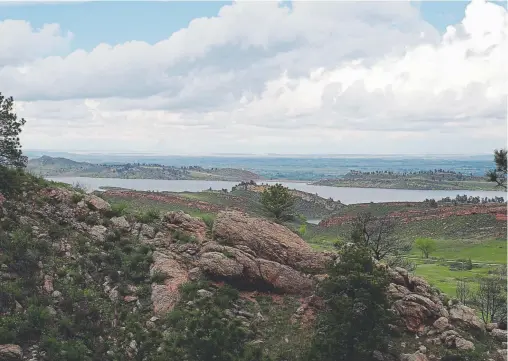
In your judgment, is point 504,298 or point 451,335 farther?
point 504,298

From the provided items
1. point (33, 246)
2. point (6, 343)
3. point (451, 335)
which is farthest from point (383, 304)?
point (33, 246)

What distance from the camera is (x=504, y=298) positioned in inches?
1602

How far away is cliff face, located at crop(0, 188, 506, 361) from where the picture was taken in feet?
77.0

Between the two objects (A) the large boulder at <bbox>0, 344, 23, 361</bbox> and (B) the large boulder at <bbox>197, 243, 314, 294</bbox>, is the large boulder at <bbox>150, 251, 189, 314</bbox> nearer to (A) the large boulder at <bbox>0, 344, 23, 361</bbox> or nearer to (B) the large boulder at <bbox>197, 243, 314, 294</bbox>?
(B) the large boulder at <bbox>197, 243, 314, 294</bbox>

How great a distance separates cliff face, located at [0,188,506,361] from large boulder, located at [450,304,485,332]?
0.21ft

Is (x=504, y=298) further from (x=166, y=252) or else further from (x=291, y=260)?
(x=166, y=252)

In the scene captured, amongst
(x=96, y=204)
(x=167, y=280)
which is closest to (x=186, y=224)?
(x=167, y=280)

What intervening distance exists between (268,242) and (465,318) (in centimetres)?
1178

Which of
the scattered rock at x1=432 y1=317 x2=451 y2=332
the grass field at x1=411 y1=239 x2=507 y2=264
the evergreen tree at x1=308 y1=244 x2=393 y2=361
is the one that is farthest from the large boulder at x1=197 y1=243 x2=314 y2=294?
the grass field at x1=411 y1=239 x2=507 y2=264

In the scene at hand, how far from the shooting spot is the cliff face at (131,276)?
23.5m

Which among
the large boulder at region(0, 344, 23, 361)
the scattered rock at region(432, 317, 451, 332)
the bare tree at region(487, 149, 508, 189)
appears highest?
the bare tree at region(487, 149, 508, 189)

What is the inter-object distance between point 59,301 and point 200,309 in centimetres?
726

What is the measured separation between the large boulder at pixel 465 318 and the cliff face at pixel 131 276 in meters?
0.07

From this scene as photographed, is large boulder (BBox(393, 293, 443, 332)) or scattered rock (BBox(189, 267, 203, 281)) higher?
scattered rock (BBox(189, 267, 203, 281))
